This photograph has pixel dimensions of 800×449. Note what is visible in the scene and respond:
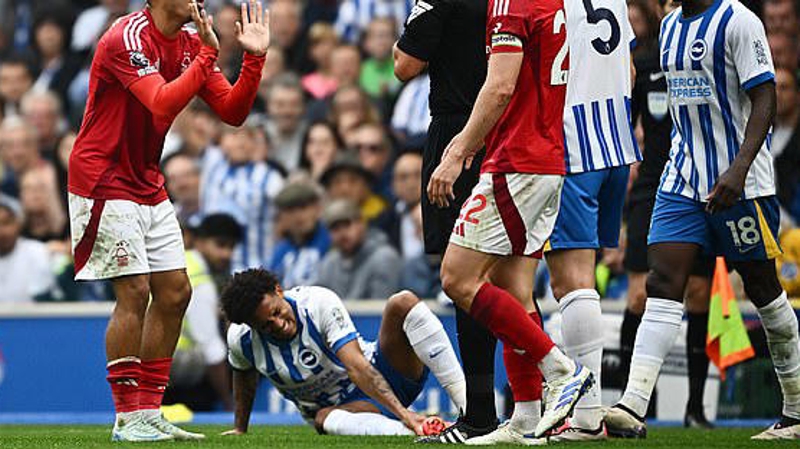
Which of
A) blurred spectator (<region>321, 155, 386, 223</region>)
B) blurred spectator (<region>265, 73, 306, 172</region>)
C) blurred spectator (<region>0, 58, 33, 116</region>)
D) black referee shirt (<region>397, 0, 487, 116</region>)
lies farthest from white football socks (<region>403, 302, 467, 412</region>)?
blurred spectator (<region>0, 58, 33, 116</region>)

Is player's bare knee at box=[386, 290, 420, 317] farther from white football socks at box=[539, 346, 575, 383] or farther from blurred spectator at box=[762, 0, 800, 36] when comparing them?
blurred spectator at box=[762, 0, 800, 36]

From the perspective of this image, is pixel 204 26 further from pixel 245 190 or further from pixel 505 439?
pixel 245 190

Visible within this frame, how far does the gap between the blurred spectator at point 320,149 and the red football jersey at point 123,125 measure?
6601 millimetres

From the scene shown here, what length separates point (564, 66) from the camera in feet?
22.6

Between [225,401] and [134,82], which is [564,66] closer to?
[134,82]

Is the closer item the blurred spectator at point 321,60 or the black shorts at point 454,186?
the black shorts at point 454,186

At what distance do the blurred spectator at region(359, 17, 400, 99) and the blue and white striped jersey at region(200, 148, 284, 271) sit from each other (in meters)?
1.30

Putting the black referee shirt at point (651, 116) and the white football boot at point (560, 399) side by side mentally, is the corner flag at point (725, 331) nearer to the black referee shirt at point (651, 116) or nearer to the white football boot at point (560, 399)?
the black referee shirt at point (651, 116)

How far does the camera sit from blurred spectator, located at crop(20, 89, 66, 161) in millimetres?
16125

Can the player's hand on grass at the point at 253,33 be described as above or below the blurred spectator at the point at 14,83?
above

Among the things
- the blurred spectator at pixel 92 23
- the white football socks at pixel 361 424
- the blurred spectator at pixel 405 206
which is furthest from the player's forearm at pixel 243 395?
the blurred spectator at pixel 92 23

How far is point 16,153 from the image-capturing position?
15.9 meters

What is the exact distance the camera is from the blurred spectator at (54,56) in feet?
54.2

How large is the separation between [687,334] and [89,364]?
5.04 meters
